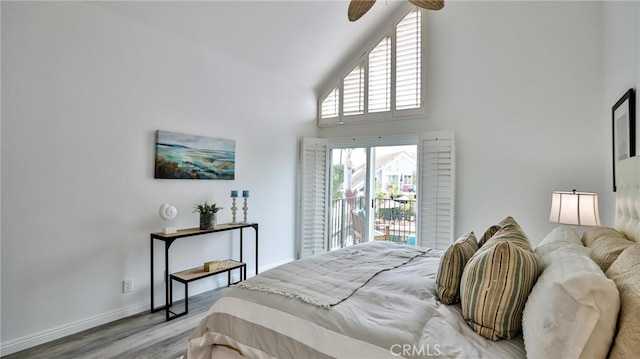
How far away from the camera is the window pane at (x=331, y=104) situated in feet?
15.5

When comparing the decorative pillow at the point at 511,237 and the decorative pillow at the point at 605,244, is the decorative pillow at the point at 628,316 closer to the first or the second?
the decorative pillow at the point at 605,244

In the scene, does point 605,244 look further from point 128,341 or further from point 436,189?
point 128,341

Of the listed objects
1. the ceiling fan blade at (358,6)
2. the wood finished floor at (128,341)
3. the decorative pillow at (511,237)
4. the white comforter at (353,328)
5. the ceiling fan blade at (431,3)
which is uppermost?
the ceiling fan blade at (358,6)

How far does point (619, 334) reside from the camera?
2.71 ft

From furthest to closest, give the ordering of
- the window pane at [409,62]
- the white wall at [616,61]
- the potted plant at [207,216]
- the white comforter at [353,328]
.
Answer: the window pane at [409,62] < the potted plant at [207,216] < the white wall at [616,61] < the white comforter at [353,328]

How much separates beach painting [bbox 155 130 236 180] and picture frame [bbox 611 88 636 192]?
11.3ft

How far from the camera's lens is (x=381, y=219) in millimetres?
4512

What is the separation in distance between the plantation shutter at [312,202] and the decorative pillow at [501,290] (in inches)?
136

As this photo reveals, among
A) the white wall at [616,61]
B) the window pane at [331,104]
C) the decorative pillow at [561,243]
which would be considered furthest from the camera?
the window pane at [331,104]

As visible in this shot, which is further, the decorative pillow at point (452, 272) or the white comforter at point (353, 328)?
the decorative pillow at point (452, 272)

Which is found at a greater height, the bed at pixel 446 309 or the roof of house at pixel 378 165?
the roof of house at pixel 378 165

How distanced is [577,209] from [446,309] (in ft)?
6.01

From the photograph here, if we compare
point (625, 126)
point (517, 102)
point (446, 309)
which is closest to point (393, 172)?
point (517, 102)

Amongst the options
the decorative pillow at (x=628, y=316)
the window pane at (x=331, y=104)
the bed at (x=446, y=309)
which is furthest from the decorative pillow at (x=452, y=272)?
the window pane at (x=331, y=104)
